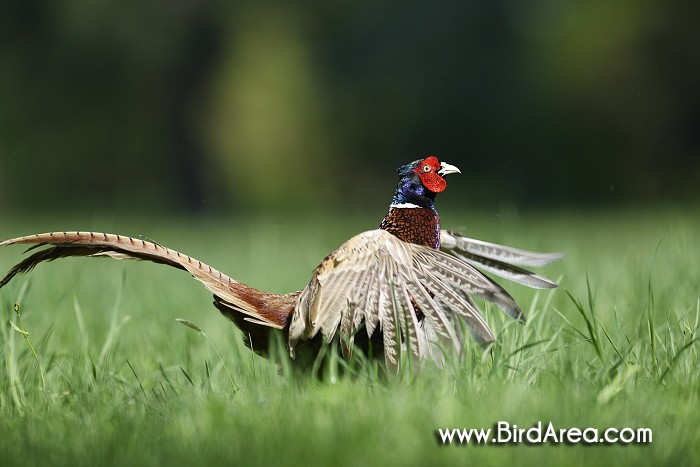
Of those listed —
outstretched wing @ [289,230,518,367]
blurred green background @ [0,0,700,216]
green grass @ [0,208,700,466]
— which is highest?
blurred green background @ [0,0,700,216]

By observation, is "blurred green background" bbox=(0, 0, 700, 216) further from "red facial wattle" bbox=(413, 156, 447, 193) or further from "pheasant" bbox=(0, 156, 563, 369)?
"pheasant" bbox=(0, 156, 563, 369)

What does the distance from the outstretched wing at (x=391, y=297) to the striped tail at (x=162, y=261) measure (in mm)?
186

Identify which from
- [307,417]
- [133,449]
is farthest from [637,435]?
[133,449]

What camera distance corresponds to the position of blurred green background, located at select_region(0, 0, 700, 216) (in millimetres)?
18188

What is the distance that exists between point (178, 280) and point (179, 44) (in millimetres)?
13147

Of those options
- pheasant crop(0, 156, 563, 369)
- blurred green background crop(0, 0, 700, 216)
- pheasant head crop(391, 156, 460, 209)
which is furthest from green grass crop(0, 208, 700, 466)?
blurred green background crop(0, 0, 700, 216)

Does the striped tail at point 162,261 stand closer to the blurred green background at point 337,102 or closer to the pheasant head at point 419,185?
the pheasant head at point 419,185

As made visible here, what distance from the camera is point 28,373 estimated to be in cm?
358

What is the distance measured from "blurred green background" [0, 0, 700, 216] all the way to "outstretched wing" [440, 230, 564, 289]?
1235 cm

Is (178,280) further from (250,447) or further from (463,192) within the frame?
(463,192)

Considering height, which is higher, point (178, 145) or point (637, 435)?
point (178, 145)

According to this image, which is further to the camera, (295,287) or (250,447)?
(295,287)

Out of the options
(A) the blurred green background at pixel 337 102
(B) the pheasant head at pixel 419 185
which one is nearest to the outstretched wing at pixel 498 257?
(B) the pheasant head at pixel 419 185

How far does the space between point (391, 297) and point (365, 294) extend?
0.29 ft
